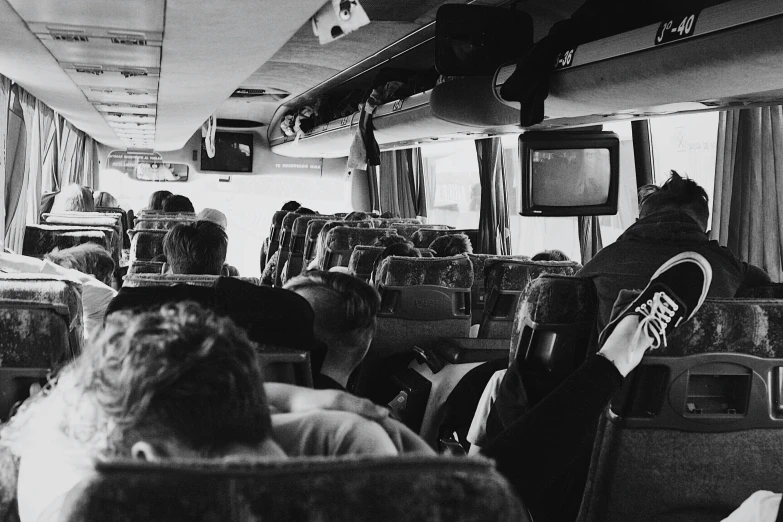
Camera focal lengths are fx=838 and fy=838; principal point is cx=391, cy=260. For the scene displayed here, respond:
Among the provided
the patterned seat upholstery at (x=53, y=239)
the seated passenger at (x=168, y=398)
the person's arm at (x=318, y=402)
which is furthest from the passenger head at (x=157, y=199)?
the seated passenger at (x=168, y=398)

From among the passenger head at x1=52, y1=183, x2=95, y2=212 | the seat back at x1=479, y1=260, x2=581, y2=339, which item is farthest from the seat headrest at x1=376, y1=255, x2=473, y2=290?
the passenger head at x1=52, y1=183, x2=95, y2=212

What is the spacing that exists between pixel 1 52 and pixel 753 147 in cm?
508

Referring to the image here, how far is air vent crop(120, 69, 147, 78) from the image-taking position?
6582mm

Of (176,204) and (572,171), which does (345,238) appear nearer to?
(572,171)

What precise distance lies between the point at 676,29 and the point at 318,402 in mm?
2991

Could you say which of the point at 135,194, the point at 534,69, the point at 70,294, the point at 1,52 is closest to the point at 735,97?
the point at 534,69

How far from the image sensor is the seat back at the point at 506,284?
4473 mm

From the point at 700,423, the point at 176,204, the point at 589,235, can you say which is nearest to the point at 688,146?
the point at 589,235

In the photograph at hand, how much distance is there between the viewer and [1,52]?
5.81m

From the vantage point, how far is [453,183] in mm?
13305

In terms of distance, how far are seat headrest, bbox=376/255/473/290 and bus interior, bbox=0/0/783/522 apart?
0.01 m

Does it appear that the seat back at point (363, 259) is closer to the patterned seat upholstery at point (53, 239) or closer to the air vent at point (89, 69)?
the patterned seat upholstery at point (53, 239)

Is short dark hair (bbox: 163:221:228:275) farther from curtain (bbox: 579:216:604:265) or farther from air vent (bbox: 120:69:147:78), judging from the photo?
curtain (bbox: 579:216:604:265)

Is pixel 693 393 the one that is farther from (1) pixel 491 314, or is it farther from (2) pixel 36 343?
(1) pixel 491 314
